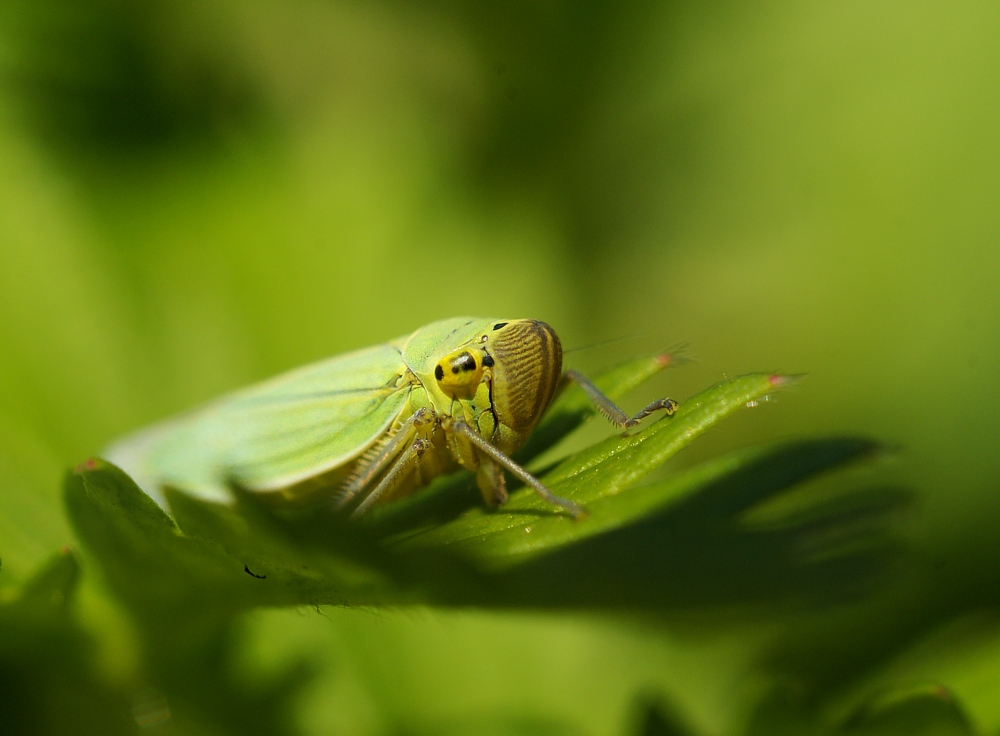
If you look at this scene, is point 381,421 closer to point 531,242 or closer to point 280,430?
point 280,430

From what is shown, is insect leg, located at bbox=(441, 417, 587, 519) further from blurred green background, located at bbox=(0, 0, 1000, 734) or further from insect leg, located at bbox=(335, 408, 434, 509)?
blurred green background, located at bbox=(0, 0, 1000, 734)

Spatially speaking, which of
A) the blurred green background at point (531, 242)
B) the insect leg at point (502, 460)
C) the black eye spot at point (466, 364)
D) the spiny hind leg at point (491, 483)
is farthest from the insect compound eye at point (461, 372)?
the blurred green background at point (531, 242)

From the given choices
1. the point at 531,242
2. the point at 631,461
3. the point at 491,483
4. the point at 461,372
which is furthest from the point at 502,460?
the point at 531,242

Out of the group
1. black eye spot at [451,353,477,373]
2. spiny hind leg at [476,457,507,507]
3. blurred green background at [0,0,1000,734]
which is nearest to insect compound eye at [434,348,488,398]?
black eye spot at [451,353,477,373]

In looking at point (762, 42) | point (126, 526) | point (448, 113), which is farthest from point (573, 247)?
point (126, 526)

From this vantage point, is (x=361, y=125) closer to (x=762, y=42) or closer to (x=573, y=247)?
(x=573, y=247)

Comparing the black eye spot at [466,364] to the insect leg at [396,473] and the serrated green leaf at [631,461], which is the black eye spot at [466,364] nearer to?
the insect leg at [396,473]
